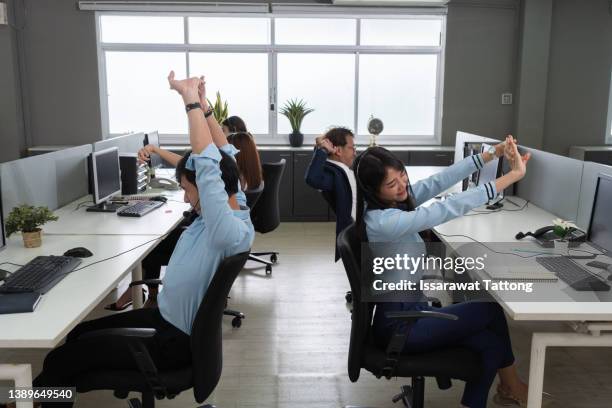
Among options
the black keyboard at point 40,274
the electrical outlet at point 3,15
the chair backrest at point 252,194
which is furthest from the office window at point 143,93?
the black keyboard at point 40,274

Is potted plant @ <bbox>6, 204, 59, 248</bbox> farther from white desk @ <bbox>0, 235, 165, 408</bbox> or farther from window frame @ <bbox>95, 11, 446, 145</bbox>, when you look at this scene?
window frame @ <bbox>95, 11, 446, 145</bbox>

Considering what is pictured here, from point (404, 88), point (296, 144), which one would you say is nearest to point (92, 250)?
point (296, 144)

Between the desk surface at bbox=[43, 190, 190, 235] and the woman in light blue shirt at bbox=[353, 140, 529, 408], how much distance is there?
143 cm

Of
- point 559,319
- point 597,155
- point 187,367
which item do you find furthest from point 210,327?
point 597,155

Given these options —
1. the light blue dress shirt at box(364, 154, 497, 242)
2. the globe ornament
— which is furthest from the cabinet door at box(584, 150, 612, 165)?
the light blue dress shirt at box(364, 154, 497, 242)

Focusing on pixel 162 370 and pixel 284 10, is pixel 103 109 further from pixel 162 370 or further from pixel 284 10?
pixel 162 370

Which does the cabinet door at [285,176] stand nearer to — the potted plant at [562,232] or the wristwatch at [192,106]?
the potted plant at [562,232]

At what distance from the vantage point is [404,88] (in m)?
7.39

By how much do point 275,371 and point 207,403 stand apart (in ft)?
1.57

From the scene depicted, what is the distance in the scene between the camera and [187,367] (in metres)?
2.20

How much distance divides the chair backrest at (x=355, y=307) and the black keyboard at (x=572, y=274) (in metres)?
0.85

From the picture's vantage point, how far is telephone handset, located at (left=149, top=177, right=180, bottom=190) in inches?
187

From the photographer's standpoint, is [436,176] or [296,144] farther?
[296,144]

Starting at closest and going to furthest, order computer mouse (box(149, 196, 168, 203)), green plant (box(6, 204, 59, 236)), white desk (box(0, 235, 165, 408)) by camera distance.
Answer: white desk (box(0, 235, 165, 408)), green plant (box(6, 204, 59, 236)), computer mouse (box(149, 196, 168, 203))
